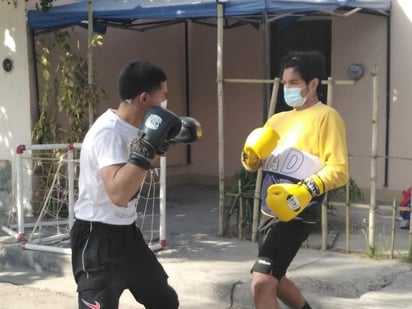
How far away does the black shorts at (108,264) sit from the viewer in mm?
2979

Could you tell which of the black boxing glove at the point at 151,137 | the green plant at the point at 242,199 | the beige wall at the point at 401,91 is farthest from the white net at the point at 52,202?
the beige wall at the point at 401,91

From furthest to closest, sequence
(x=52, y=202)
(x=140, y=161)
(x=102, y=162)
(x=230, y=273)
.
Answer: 1. (x=52, y=202)
2. (x=230, y=273)
3. (x=102, y=162)
4. (x=140, y=161)

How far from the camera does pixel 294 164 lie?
3.54 meters

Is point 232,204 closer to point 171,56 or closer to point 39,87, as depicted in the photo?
point 39,87

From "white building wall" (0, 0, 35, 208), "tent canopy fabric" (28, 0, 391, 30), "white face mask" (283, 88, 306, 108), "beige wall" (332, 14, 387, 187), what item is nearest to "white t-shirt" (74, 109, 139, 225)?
"white face mask" (283, 88, 306, 108)

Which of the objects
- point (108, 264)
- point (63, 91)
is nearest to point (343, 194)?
point (63, 91)

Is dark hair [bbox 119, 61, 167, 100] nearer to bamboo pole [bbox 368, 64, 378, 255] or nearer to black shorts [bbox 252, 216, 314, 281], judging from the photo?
black shorts [bbox 252, 216, 314, 281]

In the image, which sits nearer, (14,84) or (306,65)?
(306,65)

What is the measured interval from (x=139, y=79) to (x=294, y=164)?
3.56ft

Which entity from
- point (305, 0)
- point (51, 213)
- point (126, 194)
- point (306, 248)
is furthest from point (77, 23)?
point (126, 194)

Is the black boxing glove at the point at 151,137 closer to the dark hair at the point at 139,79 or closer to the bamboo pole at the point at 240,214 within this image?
the dark hair at the point at 139,79

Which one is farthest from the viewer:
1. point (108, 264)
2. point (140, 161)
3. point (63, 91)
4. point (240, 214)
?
point (63, 91)

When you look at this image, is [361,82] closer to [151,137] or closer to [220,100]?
[220,100]

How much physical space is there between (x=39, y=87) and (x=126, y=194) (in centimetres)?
531
